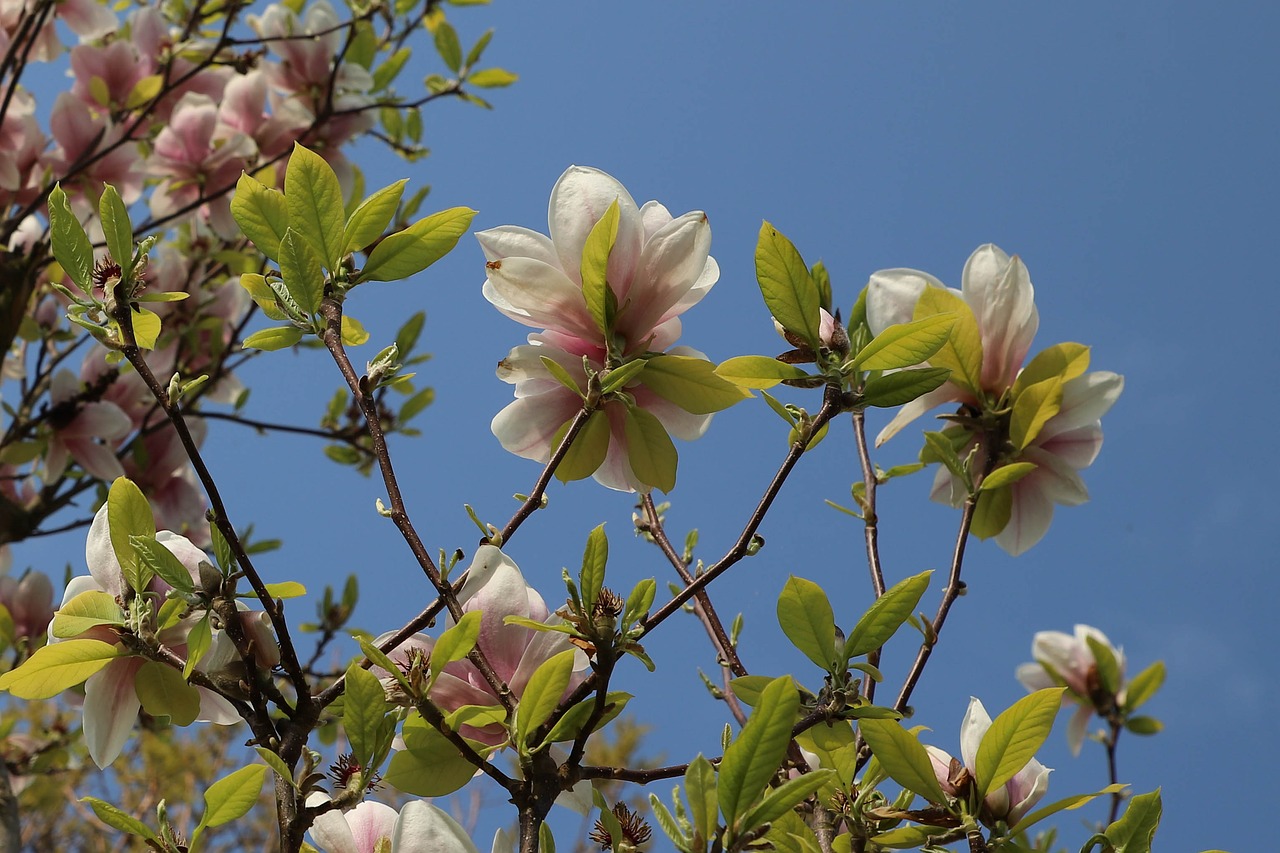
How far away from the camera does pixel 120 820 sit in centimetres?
64

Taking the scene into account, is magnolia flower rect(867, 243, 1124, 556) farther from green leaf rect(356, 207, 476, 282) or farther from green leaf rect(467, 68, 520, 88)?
green leaf rect(467, 68, 520, 88)

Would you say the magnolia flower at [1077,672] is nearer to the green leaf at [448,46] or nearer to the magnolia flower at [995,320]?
the magnolia flower at [995,320]

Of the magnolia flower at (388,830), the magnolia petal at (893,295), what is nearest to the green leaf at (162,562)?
the magnolia flower at (388,830)

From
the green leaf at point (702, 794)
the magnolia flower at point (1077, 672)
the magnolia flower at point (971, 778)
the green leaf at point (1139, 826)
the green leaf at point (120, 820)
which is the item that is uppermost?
the magnolia flower at point (1077, 672)

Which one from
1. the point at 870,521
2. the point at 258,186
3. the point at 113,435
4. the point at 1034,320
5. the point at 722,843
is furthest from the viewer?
the point at 113,435

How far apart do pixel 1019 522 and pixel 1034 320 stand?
0.20m

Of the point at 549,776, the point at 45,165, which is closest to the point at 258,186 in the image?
the point at 549,776

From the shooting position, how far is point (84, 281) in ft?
2.24

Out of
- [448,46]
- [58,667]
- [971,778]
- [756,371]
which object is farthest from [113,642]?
[448,46]

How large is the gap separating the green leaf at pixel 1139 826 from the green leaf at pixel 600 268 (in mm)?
499

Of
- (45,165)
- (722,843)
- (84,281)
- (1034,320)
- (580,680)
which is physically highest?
(45,165)

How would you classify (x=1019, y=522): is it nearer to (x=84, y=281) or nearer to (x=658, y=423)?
(x=658, y=423)

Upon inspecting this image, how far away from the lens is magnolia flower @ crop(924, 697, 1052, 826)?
74 cm

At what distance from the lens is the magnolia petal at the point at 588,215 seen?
0.69 m
